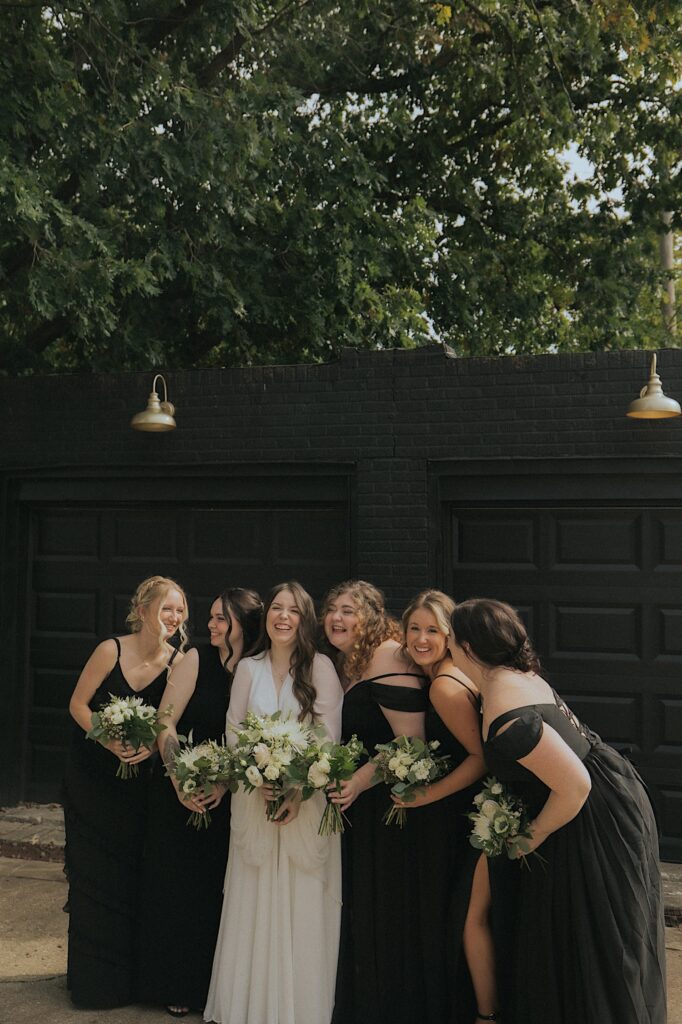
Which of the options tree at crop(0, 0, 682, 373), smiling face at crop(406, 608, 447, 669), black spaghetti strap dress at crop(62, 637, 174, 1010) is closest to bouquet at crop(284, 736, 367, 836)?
smiling face at crop(406, 608, 447, 669)

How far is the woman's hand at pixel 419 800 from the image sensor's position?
13.5 ft

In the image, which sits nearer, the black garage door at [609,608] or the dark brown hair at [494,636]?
the dark brown hair at [494,636]

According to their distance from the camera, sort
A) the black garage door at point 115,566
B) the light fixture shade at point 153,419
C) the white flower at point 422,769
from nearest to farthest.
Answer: the white flower at point 422,769
the light fixture shade at point 153,419
the black garage door at point 115,566

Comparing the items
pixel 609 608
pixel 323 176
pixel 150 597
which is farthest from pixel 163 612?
pixel 323 176

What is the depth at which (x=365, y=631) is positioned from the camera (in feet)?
15.1

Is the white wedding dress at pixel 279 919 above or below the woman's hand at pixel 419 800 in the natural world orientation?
below

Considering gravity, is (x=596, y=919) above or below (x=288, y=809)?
below

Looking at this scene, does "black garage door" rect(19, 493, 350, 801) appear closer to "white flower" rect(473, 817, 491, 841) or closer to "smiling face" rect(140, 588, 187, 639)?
"smiling face" rect(140, 588, 187, 639)

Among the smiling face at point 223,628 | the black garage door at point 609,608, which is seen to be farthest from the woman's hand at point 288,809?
the black garage door at point 609,608

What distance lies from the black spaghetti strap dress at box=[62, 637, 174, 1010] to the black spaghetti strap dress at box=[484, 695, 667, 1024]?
1.80 m

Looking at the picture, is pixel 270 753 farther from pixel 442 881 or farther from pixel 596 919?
pixel 596 919

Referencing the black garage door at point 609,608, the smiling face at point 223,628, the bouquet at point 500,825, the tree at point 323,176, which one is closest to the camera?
the bouquet at point 500,825

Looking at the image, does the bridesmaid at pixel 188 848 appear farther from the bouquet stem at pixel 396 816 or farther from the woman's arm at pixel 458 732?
the woman's arm at pixel 458 732

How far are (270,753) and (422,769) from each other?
0.61 meters
